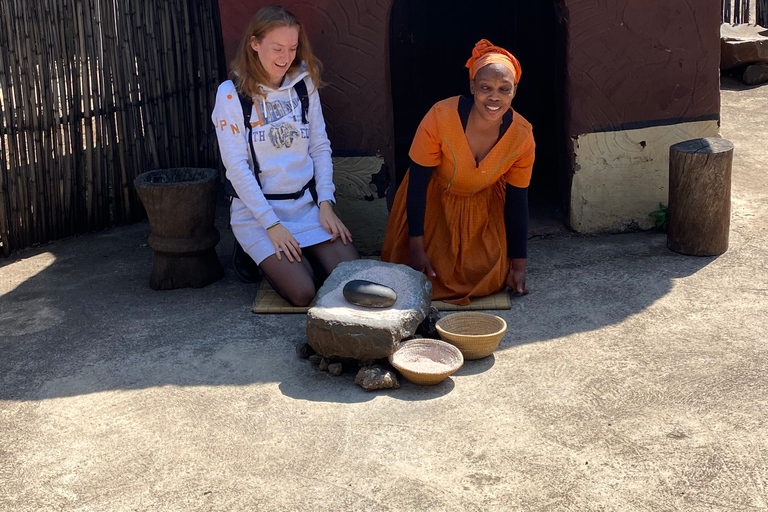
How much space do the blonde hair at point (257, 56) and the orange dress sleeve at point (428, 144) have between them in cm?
66

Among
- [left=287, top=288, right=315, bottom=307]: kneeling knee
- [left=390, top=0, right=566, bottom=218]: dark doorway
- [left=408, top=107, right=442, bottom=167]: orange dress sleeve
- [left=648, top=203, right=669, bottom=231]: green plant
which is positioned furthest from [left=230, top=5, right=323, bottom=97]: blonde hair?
[left=648, top=203, right=669, bottom=231]: green plant

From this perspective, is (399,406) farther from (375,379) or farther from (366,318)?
(366,318)

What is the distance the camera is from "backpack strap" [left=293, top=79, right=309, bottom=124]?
4.48 meters

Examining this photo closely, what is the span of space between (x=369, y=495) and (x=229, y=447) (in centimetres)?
60

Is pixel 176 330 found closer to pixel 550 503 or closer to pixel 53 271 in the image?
pixel 53 271

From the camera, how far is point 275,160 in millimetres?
4449

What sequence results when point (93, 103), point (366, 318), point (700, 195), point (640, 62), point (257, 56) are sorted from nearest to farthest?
point (366, 318)
point (257, 56)
point (700, 195)
point (640, 62)
point (93, 103)

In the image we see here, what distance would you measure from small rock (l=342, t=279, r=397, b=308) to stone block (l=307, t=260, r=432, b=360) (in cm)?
3

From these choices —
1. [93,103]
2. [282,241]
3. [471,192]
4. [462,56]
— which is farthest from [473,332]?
[462,56]

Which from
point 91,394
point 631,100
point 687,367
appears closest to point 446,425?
point 687,367

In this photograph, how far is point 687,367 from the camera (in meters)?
3.61

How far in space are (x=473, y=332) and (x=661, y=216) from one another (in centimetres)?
186

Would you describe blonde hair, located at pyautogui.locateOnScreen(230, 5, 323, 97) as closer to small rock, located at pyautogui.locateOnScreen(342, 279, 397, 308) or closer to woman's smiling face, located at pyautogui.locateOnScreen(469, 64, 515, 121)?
woman's smiling face, located at pyautogui.locateOnScreen(469, 64, 515, 121)

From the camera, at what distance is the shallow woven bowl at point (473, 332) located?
369 centimetres
